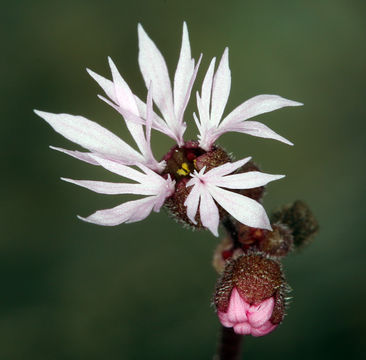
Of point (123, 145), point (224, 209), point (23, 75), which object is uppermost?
point (23, 75)

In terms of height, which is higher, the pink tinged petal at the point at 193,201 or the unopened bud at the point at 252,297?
the pink tinged petal at the point at 193,201

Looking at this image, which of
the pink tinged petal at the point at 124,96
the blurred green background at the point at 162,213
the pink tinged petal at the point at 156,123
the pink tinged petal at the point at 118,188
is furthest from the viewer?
the blurred green background at the point at 162,213

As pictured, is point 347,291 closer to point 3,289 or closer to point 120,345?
point 120,345

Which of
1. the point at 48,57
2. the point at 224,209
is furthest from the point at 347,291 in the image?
the point at 48,57

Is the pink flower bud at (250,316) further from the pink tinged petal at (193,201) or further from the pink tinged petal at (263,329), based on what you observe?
the pink tinged petal at (193,201)

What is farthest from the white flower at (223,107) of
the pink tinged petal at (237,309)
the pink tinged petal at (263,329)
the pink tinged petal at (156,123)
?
the pink tinged petal at (263,329)

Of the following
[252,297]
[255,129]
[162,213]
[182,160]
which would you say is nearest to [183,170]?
[182,160]
